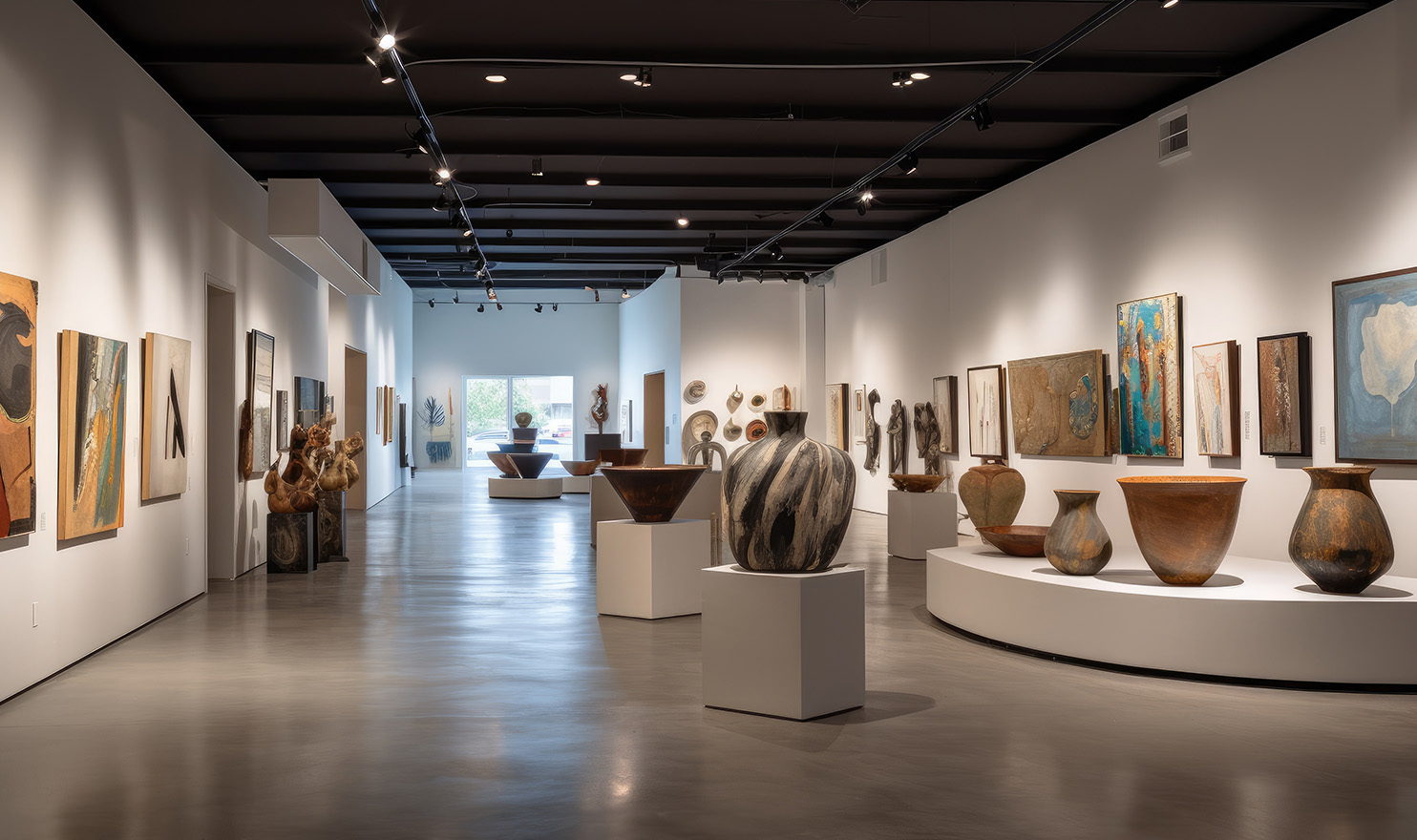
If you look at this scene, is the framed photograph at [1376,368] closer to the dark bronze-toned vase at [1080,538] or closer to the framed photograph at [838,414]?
the dark bronze-toned vase at [1080,538]

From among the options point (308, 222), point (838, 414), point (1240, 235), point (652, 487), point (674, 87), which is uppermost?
point (674, 87)

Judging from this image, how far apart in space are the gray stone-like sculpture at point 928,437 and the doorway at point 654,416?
7639mm

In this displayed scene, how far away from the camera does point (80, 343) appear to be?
6020 millimetres

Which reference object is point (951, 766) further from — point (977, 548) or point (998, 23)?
point (998, 23)

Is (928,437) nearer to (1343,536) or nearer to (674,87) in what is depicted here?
(674,87)

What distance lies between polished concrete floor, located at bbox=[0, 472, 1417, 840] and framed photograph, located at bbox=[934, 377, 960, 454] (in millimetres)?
6554

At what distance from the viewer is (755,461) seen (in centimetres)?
479

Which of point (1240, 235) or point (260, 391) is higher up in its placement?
point (1240, 235)

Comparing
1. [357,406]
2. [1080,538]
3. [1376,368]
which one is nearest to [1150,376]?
[1376,368]

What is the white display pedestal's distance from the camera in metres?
19.3

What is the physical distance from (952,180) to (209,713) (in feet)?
30.9

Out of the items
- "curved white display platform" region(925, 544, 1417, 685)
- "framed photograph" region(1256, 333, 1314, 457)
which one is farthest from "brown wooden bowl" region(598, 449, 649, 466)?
"framed photograph" region(1256, 333, 1314, 457)

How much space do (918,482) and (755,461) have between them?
613cm

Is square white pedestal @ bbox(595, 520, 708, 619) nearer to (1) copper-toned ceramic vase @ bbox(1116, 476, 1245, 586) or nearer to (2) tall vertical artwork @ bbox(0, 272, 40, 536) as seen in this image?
(1) copper-toned ceramic vase @ bbox(1116, 476, 1245, 586)
